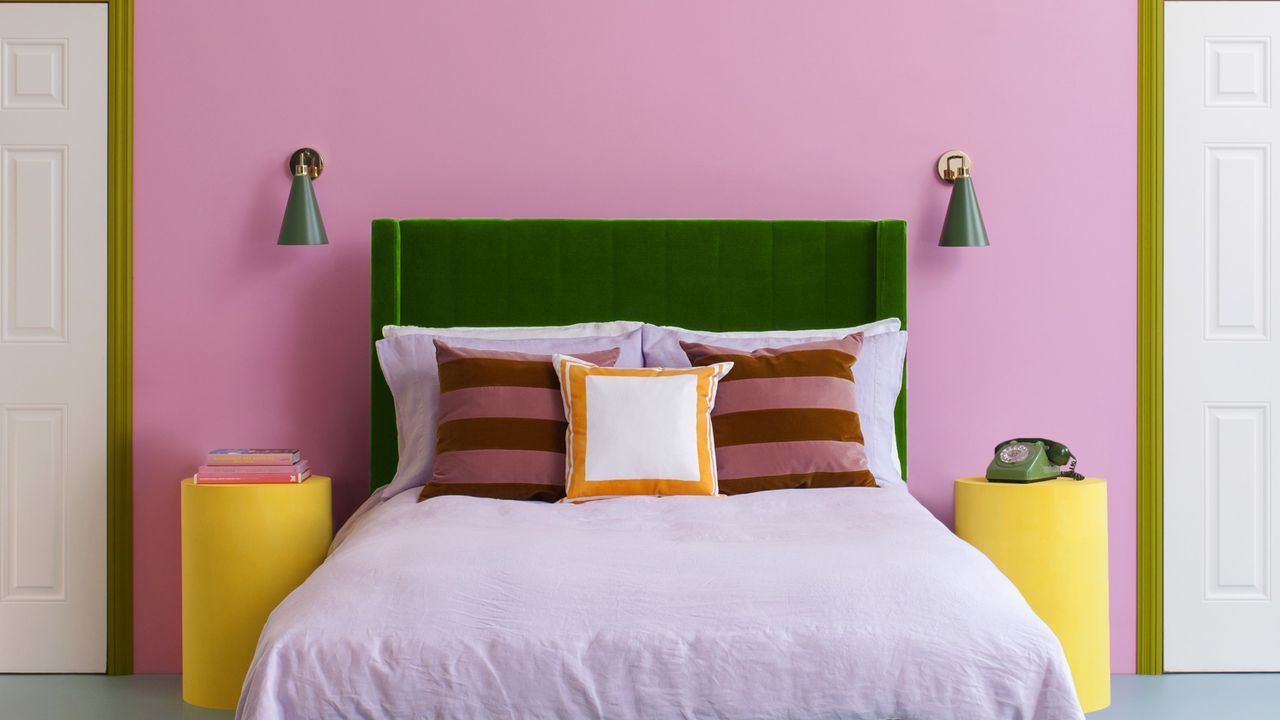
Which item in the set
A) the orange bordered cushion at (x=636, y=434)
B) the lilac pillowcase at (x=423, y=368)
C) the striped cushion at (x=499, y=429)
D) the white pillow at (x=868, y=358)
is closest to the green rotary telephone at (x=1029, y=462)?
the white pillow at (x=868, y=358)

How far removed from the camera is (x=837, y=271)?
3.38 m

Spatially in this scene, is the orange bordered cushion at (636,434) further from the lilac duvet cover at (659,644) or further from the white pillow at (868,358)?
the lilac duvet cover at (659,644)

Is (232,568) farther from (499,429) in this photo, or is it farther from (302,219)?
(302,219)

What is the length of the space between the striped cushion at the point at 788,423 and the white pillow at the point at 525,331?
37 cm

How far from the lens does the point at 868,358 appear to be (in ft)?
10.3

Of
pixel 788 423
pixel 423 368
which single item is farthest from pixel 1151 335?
pixel 423 368

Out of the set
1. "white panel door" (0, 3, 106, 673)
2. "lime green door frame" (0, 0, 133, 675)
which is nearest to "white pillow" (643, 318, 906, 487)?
"lime green door frame" (0, 0, 133, 675)

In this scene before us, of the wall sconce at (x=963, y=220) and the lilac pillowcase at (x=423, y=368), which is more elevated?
the wall sconce at (x=963, y=220)

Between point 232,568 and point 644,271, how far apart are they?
56.8 inches

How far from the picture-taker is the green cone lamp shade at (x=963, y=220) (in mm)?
3295

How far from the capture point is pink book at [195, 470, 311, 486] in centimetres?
304

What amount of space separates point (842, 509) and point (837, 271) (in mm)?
1105
